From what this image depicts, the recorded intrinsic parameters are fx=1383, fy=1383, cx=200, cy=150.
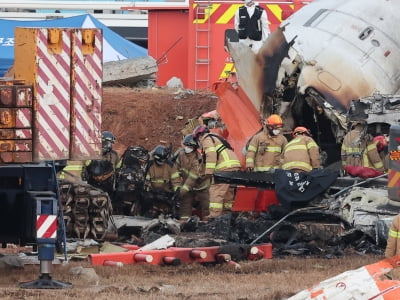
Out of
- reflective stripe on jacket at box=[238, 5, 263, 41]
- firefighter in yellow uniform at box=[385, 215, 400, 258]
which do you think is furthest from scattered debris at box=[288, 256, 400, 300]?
reflective stripe on jacket at box=[238, 5, 263, 41]

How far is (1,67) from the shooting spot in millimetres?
31000

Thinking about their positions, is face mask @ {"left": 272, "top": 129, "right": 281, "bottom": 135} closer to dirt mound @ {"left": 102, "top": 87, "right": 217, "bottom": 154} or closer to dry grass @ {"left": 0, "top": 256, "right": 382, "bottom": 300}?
dry grass @ {"left": 0, "top": 256, "right": 382, "bottom": 300}

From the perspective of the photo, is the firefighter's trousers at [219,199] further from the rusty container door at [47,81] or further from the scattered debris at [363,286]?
the scattered debris at [363,286]

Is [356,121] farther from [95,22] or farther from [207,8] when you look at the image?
[95,22]

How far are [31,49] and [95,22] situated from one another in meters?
20.0

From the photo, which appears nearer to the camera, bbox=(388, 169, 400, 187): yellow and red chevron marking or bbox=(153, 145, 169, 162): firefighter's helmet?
bbox=(388, 169, 400, 187): yellow and red chevron marking

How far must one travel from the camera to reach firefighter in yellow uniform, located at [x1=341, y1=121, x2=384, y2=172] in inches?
791

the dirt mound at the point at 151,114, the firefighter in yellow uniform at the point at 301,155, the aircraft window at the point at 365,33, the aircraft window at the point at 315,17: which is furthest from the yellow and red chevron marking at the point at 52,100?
the dirt mound at the point at 151,114

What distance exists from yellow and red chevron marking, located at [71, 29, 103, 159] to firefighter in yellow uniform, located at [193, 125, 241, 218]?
6521mm

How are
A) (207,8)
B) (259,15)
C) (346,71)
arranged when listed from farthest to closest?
1. (207,8)
2. (259,15)
3. (346,71)

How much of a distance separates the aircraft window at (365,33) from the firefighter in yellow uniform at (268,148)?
7.61 feet

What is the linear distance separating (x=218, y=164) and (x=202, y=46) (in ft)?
34.1

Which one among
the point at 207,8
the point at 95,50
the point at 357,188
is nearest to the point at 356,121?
the point at 357,188

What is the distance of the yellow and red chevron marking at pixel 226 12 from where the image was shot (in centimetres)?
2970
